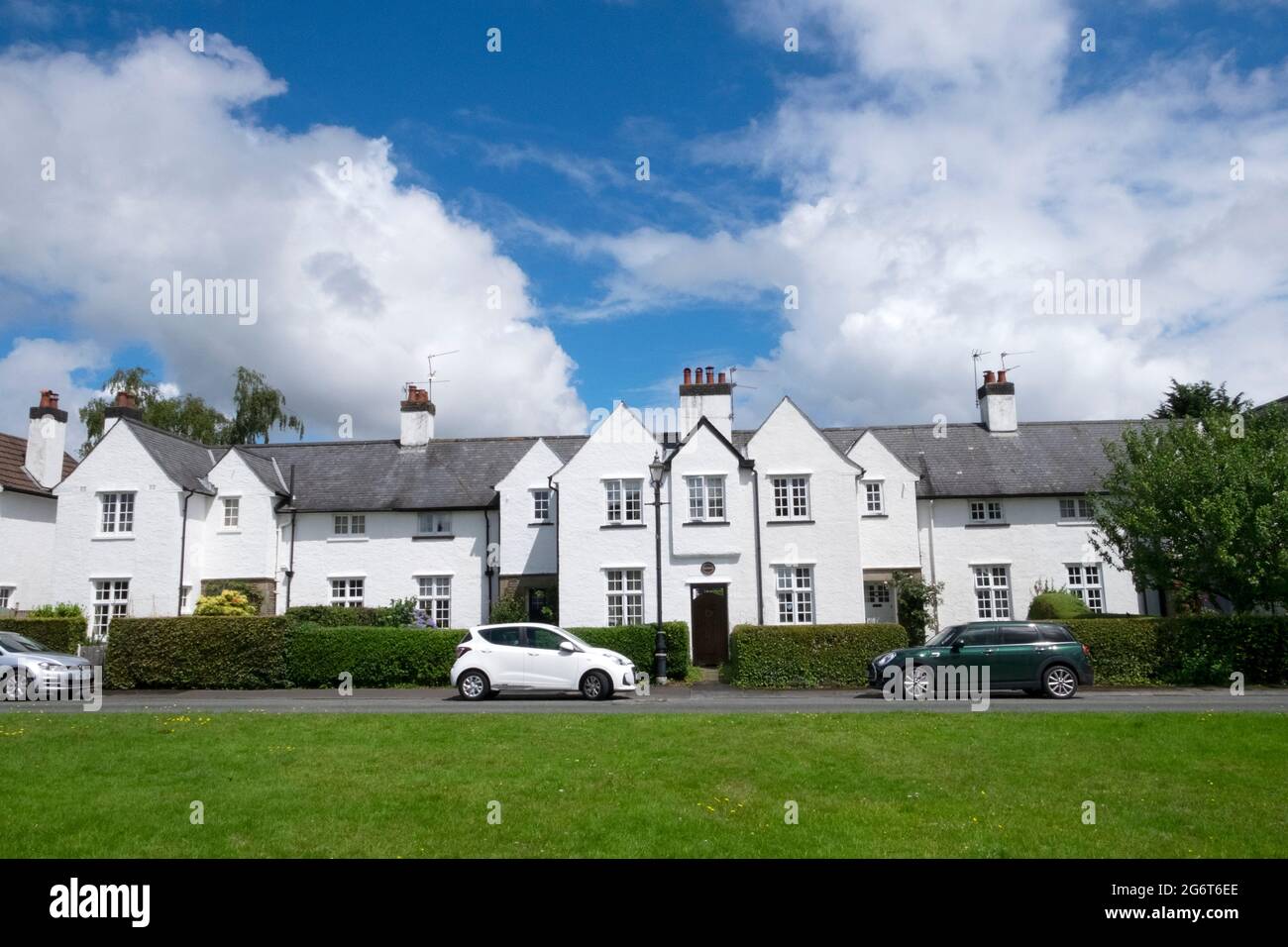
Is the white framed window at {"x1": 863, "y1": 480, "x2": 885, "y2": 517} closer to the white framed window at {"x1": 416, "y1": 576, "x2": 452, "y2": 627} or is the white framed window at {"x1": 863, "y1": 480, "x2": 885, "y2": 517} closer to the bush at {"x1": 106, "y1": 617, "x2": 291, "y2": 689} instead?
the white framed window at {"x1": 416, "y1": 576, "x2": 452, "y2": 627}

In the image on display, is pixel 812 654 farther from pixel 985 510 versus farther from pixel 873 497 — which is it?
pixel 985 510

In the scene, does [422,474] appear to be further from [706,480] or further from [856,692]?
[856,692]

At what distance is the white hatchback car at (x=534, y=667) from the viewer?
65.8 feet

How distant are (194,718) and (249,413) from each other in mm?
38665

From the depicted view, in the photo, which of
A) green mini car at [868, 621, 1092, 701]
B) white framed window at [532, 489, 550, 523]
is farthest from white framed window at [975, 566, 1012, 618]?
white framed window at [532, 489, 550, 523]

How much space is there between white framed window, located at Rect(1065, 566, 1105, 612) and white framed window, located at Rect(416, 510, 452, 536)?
2325 centimetres

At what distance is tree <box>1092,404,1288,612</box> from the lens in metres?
23.3

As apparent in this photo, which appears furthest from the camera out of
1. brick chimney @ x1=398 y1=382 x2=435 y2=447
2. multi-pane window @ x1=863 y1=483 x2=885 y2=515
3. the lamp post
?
brick chimney @ x1=398 y1=382 x2=435 y2=447

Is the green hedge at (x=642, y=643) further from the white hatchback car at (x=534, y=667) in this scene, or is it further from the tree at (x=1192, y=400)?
the tree at (x=1192, y=400)

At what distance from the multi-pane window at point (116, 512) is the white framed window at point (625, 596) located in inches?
687

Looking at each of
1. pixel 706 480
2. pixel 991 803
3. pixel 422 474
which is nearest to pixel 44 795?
pixel 991 803

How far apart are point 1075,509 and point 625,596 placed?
17.4 m
